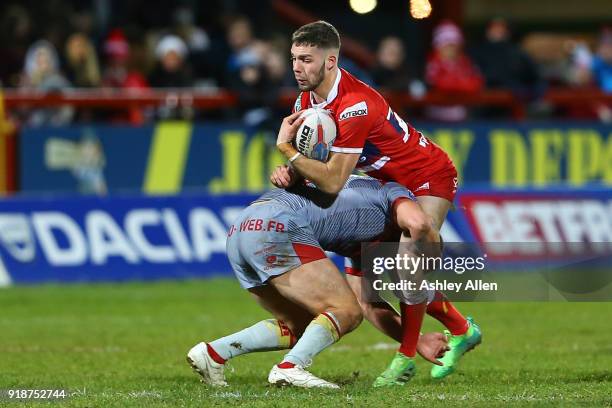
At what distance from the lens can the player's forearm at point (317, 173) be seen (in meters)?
8.38

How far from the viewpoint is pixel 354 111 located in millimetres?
8641

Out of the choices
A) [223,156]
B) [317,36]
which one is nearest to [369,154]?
[317,36]

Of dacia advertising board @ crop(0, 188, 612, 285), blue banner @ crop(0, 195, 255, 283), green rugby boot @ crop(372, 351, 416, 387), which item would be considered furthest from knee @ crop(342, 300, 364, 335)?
blue banner @ crop(0, 195, 255, 283)

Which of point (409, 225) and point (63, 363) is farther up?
point (409, 225)

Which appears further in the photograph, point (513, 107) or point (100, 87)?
point (513, 107)

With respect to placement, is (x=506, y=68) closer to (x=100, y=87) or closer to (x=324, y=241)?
(x=100, y=87)

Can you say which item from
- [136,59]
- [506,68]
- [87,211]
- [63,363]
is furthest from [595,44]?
[63,363]

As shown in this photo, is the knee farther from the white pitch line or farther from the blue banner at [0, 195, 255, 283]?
the white pitch line

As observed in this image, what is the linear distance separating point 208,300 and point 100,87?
177 inches

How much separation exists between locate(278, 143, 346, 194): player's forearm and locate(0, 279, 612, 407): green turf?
1265 mm

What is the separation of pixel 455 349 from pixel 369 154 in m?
1.46

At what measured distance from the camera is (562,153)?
1922 centimetres

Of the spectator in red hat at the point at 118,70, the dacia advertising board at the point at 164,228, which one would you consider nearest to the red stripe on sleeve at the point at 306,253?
the dacia advertising board at the point at 164,228

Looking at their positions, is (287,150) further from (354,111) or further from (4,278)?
(4,278)
